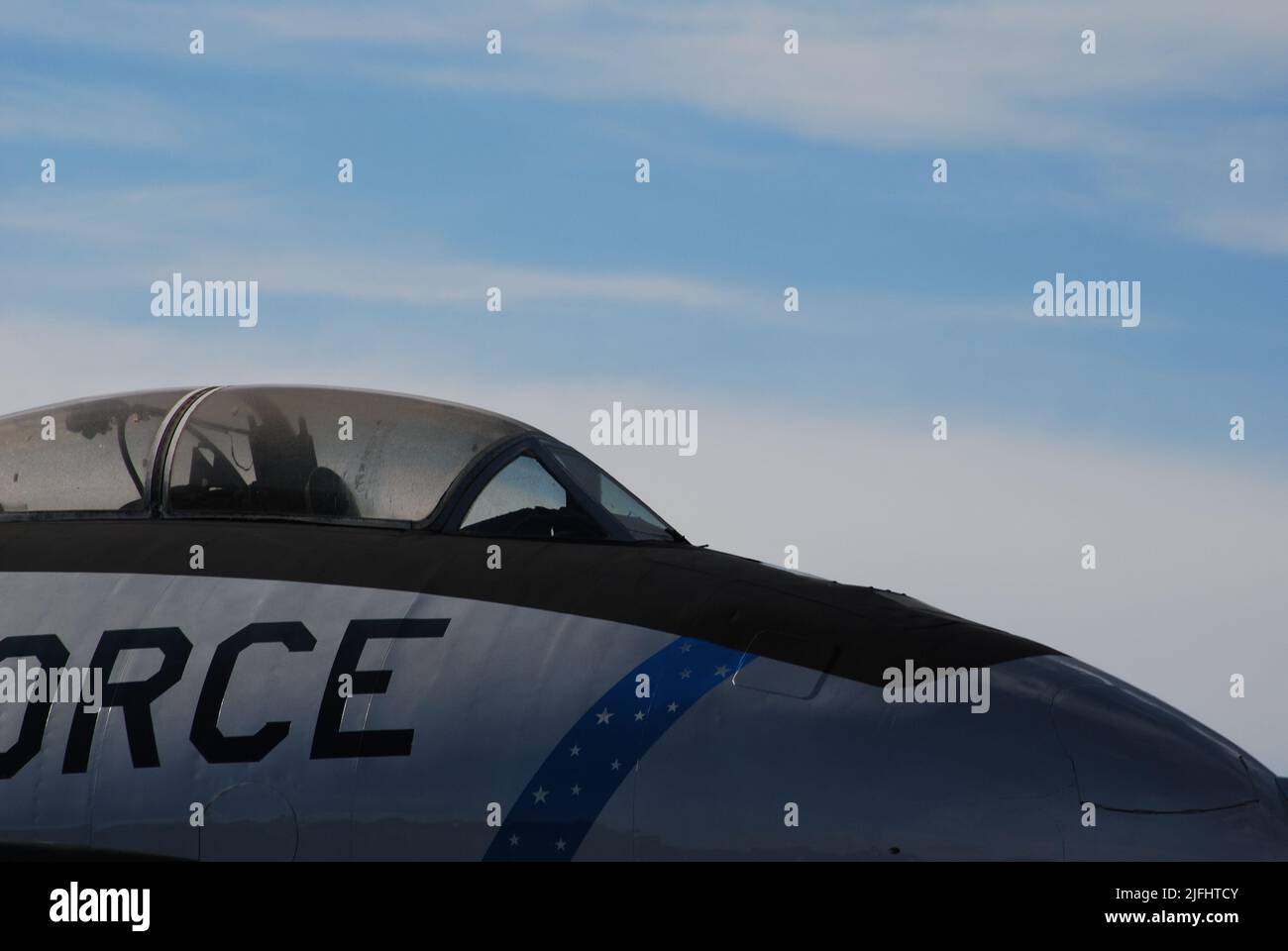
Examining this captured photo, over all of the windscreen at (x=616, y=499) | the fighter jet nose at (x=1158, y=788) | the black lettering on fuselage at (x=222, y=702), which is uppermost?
the windscreen at (x=616, y=499)

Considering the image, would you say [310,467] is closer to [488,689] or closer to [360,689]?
[360,689]

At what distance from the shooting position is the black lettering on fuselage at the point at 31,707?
7.61 meters

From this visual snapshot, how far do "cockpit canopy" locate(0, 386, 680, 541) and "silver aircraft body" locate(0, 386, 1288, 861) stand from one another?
0.02m

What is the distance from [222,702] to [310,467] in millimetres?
1606

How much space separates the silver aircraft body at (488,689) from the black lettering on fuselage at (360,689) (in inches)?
0.6

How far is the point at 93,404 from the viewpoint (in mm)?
9172

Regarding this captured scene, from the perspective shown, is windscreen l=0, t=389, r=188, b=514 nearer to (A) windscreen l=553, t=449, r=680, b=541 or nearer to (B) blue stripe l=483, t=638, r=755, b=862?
(A) windscreen l=553, t=449, r=680, b=541

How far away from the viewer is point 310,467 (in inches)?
337
